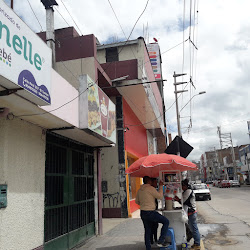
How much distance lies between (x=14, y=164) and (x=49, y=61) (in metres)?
2.04

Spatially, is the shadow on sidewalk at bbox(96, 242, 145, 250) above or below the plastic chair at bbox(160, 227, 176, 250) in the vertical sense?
below

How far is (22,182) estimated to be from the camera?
17.0 ft

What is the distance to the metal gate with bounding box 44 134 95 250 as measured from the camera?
6.27m

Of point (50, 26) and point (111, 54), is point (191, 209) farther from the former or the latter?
point (111, 54)

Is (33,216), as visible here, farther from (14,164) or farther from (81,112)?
(81,112)

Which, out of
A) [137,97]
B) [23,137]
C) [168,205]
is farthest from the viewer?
[137,97]

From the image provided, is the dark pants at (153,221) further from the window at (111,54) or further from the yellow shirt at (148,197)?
the window at (111,54)

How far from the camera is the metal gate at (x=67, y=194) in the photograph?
20.6 ft

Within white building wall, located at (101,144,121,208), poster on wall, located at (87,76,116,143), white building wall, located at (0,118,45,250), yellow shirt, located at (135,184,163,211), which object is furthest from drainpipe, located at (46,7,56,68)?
yellow shirt, located at (135,184,163,211)

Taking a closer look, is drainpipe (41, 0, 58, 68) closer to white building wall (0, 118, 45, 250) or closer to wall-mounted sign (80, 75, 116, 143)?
wall-mounted sign (80, 75, 116, 143)

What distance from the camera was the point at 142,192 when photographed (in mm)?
6215

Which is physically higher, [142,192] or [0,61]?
[0,61]

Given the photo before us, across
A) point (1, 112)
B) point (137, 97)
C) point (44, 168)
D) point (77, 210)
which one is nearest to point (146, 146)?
point (137, 97)

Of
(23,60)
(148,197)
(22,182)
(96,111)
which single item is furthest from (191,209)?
(23,60)
